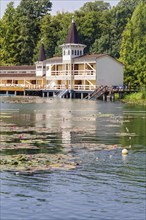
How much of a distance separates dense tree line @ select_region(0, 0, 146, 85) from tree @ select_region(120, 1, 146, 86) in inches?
437

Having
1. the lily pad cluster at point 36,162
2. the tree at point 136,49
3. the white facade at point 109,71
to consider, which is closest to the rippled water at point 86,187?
the lily pad cluster at point 36,162

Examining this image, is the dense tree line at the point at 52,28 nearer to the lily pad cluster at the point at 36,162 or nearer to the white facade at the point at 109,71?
the white facade at the point at 109,71

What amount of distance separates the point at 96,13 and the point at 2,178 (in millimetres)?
94518

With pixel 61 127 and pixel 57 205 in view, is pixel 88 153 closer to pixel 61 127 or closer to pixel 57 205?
pixel 57 205

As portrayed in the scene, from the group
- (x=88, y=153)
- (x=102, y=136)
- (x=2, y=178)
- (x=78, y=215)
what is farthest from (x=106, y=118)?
(x=78, y=215)

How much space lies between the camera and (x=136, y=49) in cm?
8562

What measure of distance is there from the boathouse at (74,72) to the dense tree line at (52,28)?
1057 cm

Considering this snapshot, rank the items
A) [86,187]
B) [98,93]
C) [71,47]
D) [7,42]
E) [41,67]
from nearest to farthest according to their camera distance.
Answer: [86,187] → [98,93] → [71,47] → [41,67] → [7,42]

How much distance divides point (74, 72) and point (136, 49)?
1135 centimetres

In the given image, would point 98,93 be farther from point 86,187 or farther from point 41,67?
point 86,187

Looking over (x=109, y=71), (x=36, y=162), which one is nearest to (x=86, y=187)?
(x=36, y=162)

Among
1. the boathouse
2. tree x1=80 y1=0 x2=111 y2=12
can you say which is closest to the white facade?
the boathouse

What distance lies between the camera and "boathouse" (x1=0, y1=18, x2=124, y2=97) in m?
87.9

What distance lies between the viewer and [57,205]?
59.8ft
